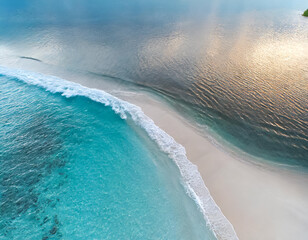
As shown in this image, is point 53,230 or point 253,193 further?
point 253,193

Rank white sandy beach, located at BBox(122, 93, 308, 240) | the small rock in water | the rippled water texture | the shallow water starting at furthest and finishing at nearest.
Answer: the rippled water texture
the shallow water
the small rock in water
white sandy beach, located at BBox(122, 93, 308, 240)

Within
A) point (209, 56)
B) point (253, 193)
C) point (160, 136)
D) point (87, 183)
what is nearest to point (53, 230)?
point (87, 183)

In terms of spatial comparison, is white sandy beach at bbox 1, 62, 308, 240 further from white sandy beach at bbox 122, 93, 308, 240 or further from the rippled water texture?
the rippled water texture

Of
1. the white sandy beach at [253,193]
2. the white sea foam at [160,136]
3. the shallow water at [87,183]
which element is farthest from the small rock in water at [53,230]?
the white sandy beach at [253,193]

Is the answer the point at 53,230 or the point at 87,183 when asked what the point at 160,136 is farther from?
the point at 53,230

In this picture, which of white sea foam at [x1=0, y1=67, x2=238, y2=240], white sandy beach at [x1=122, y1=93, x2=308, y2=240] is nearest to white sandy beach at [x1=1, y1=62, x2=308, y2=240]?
white sandy beach at [x1=122, y1=93, x2=308, y2=240]

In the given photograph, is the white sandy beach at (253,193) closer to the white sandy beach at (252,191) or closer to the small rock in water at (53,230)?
the white sandy beach at (252,191)

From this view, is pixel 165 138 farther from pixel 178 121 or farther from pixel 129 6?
pixel 129 6
